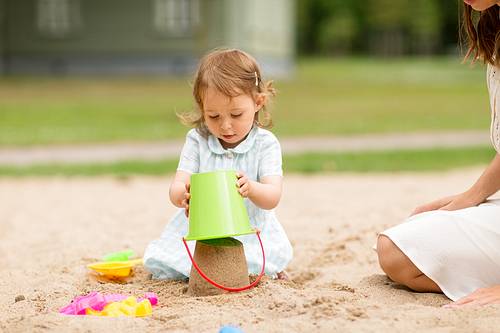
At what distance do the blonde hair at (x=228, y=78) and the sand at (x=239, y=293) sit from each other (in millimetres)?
800

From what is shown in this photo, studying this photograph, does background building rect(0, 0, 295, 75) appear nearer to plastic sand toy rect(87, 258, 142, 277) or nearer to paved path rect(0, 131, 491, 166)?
paved path rect(0, 131, 491, 166)

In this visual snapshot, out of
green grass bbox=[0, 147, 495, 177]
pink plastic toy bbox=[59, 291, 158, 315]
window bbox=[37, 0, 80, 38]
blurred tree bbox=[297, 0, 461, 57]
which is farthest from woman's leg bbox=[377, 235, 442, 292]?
blurred tree bbox=[297, 0, 461, 57]

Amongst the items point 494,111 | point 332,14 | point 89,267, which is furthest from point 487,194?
point 332,14

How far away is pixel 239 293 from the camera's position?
2.23 m

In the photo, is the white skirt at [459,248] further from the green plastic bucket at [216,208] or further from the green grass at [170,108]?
the green grass at [170,108]

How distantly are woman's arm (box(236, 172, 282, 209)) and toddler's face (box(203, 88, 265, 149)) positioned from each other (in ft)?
Answer: 0.68

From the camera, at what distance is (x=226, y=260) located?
89.1 inches

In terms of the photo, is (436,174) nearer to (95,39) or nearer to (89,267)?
(89,267)

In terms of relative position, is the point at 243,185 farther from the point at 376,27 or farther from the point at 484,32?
the point at 376,27

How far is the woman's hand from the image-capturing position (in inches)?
82.1

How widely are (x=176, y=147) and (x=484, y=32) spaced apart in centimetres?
593

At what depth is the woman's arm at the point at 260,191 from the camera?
2.24 metres

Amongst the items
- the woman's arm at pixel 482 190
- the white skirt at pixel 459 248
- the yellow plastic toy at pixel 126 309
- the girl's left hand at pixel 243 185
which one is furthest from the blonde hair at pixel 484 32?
the yellow plastic toy at pixel 126 309

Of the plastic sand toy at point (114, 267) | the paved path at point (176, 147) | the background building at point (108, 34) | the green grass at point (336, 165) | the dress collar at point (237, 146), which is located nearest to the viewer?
the dress collar at point (237, 146)
